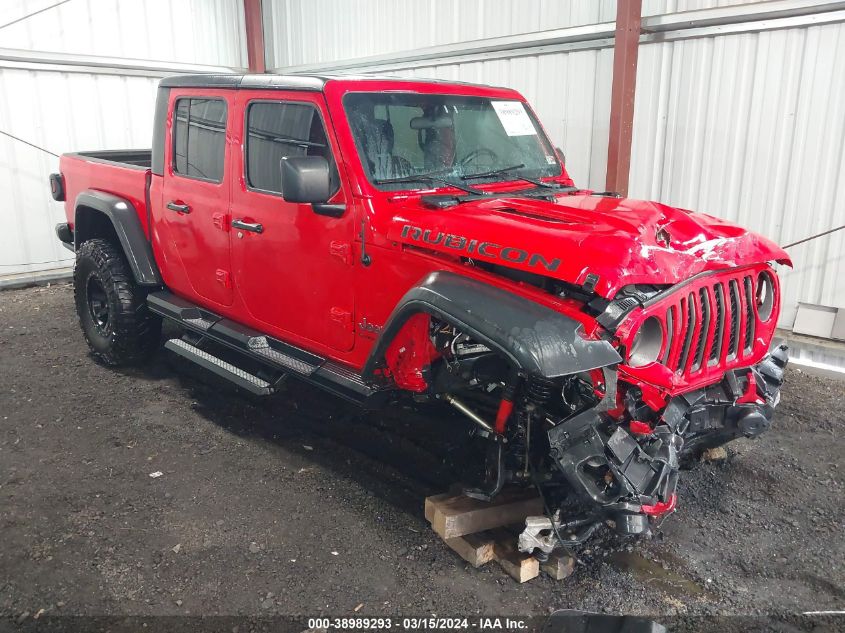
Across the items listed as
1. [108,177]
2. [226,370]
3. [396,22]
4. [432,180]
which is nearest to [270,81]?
[432,180]

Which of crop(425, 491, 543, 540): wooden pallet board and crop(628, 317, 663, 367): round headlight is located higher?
crop(628, 317, 663, 367): round headlight

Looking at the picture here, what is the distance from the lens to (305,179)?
9.95ft

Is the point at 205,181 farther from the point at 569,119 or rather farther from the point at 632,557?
the point at 569,119

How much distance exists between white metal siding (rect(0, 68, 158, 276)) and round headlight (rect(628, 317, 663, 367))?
750 cm

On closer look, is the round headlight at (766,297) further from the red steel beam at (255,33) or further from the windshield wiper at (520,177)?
the red steel beam at (255,33)

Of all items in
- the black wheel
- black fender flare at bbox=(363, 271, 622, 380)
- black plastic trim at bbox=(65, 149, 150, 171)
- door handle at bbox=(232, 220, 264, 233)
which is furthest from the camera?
black plastic trim at bbox=(65, 149, 150, 171)

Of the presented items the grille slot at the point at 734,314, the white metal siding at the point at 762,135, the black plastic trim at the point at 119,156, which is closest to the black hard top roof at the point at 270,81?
the black plastic trim at the point at 119,156

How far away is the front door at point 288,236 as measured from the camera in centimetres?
332

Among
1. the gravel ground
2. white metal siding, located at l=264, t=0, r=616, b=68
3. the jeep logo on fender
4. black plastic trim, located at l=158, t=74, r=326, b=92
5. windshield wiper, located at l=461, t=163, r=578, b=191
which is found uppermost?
white metal siding, located at l=264, t=0, r=616, b=68

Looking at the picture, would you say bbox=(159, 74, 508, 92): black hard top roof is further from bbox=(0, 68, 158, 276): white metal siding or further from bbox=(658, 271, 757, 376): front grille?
bbox=(0, 68, 158, 276): white metal siding

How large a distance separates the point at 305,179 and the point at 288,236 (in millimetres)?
534

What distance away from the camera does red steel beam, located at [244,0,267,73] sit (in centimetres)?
948

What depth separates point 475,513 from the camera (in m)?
2.94

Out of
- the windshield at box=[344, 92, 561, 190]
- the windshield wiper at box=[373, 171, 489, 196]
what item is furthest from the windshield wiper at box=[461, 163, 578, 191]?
the windshield wiper at box=[373, 171, 489, 196]
